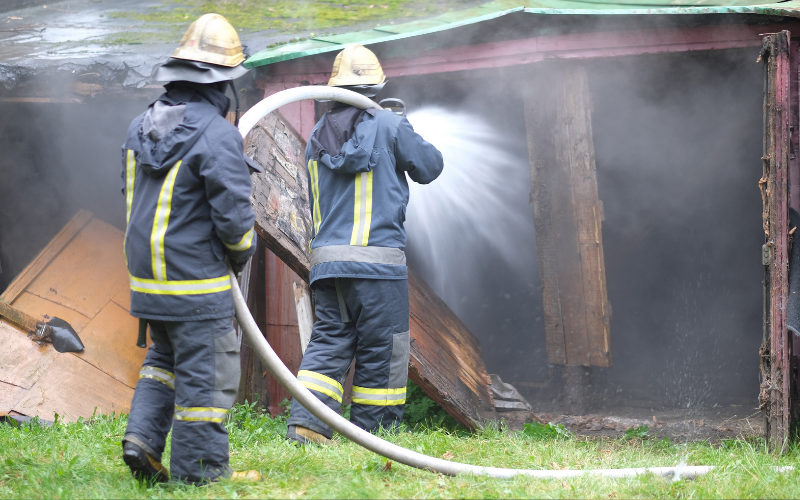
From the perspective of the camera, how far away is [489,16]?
467 centimetres

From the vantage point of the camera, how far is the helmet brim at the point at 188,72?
2998mm

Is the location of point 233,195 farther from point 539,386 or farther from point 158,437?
point 539,386

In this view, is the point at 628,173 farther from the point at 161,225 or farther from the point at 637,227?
the point at 161,225

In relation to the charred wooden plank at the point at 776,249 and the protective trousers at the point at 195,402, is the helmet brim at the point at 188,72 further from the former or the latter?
the charred wooden plank at the point at 776,249

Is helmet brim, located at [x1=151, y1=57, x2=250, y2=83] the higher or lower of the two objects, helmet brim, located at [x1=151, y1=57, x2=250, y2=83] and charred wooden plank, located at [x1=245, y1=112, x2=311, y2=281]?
the higher

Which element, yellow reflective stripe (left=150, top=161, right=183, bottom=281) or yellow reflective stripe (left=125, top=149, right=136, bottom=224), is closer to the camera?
yellow reflective stripe (left=150, top=161, right=183, bottom=281)

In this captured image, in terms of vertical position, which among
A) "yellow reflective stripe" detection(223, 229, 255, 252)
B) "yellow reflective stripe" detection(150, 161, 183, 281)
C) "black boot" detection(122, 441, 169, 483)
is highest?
"yellow reflective stripe" detection(150, 161, 183, 281)

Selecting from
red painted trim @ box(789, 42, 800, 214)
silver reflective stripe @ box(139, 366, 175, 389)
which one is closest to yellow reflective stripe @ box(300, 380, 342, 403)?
silver reflective stripe @ box(139, 366, 175, 389)

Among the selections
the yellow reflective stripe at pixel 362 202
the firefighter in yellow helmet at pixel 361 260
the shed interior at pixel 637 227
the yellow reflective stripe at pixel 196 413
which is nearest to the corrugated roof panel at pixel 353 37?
the shed interior at pixel 637 227

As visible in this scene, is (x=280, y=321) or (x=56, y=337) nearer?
(x=280, y=321)

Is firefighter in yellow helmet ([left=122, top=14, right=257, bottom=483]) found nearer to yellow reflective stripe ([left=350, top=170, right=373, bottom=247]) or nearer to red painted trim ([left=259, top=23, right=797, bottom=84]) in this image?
yellow reflective stripe ([left=350, top=170, right=373, bottom=247])

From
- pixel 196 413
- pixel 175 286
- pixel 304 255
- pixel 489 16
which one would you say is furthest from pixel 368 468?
pixel 489 16

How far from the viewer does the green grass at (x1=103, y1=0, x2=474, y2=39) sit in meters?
Result: 6.44

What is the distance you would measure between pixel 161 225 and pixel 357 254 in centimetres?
126
